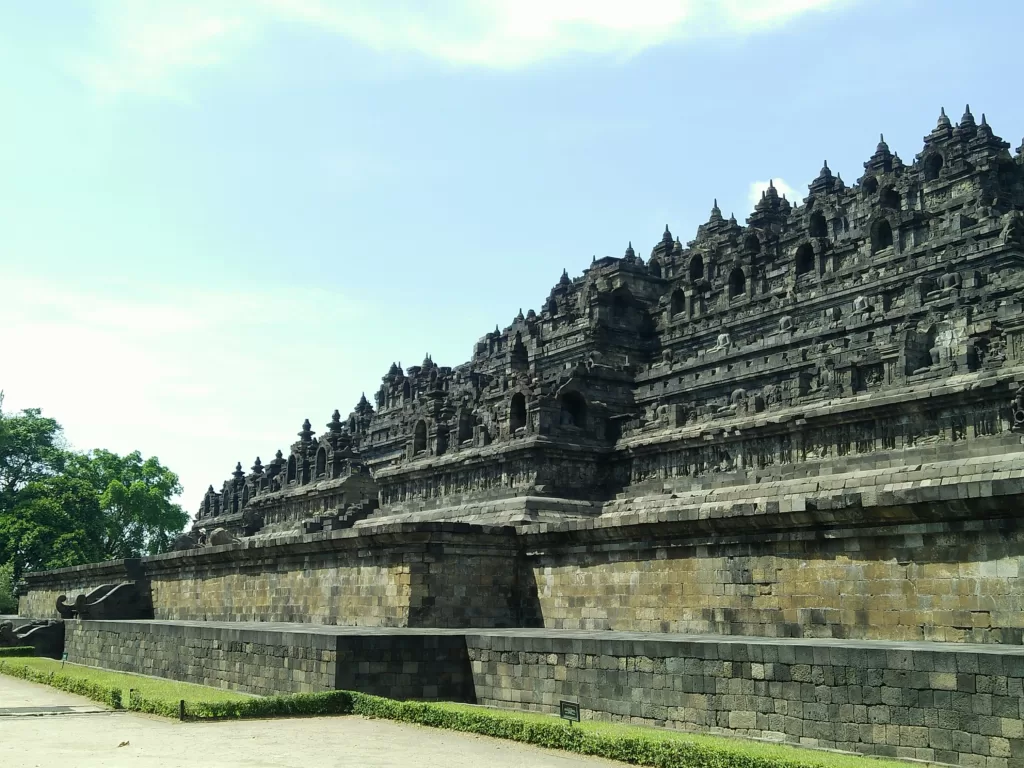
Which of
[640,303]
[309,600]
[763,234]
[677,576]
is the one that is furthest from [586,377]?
[677,576]

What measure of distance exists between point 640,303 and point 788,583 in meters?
36.9

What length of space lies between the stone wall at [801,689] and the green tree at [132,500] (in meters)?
63.2

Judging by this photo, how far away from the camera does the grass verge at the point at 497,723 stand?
13.0 metres

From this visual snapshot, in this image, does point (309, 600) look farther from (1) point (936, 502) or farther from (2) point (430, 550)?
(1) point (936, 502)

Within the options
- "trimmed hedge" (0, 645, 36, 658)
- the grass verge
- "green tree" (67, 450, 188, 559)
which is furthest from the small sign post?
"green tree" (67, 450, 188, 559)

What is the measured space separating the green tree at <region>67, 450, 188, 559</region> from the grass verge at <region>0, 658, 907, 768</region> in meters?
55.5

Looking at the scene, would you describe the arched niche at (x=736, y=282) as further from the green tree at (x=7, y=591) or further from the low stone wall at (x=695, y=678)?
the green tree at (x=7, y=591)

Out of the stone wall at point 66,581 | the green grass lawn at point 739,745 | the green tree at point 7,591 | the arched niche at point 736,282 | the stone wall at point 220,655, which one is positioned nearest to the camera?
the green grass lawn at point 739,745

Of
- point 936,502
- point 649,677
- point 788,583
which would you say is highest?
point 936,502

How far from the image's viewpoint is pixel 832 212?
164ft

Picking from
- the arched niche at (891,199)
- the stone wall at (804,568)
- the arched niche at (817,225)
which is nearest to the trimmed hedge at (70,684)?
the stone wall at (804,568)

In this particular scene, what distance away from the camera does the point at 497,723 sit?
53.5 feet

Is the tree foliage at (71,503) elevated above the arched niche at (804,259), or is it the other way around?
the arched niche at (804,259)

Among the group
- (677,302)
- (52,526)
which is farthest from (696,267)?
(52,526)
